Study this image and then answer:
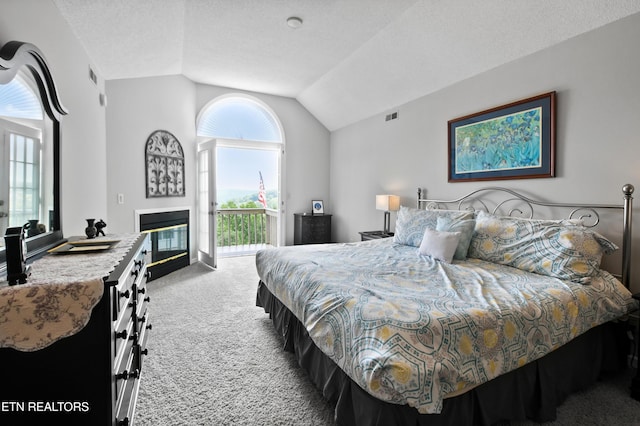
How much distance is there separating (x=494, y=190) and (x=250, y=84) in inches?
159

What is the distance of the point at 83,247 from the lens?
1804mm

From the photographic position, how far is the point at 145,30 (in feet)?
9.71

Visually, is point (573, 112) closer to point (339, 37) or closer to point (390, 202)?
point (390, 202)

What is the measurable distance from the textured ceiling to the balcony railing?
2.91 meters

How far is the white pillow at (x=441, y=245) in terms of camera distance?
260cm

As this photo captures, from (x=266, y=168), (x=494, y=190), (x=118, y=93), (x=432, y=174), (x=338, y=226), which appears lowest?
(x=338, y=226)

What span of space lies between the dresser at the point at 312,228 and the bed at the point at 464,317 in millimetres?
3022

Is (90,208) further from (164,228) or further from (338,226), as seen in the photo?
(338,226)

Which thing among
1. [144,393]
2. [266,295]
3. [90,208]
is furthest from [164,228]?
[144,393]

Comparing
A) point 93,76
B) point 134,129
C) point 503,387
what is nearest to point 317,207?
point 134,129

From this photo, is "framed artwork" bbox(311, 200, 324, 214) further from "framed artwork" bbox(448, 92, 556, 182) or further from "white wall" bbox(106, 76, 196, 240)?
"framed artwork" bbox(448, 92, 556, 182)

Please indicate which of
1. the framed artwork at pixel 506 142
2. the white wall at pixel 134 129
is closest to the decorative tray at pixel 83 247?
the white wall at pixel 134 129

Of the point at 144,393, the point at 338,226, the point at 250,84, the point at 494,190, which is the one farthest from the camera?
the point at 338,226

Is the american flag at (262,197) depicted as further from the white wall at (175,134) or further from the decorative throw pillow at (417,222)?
the decorative throw pillow at (417,222)
